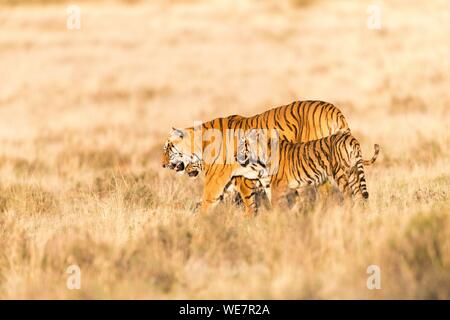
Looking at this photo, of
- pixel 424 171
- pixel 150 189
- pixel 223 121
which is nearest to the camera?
pixel 223 121

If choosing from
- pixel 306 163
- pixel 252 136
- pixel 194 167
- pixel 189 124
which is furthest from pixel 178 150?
pixel 189 124

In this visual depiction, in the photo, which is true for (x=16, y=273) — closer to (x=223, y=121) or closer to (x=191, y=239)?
(x=191, y=239)

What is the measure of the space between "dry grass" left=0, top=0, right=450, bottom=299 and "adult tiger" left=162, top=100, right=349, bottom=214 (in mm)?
511

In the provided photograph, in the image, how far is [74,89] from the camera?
25938 millimetres

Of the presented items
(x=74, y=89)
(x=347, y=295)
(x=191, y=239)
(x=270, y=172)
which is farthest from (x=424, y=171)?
(x=74, y=89)

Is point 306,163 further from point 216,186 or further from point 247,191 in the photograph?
point 216,186

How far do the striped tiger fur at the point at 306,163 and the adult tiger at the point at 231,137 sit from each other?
0.21m

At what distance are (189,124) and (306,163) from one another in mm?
11129

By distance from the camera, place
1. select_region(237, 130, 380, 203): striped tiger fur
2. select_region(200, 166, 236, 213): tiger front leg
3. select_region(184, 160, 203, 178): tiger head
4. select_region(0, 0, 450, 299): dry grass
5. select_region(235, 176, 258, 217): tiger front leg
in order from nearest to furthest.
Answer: select_region(0, 0, 450, 299): dry grass < select_region(237, 130, 380, 203): striped tiger fur < select_region(200, 166, 236, 213): tiger front leg < select_region(235, 176, 258, 217): tiger front leg < select_region(184, 160, 203, 178): tiger head

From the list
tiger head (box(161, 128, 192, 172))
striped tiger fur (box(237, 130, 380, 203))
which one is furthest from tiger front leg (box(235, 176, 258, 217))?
tiger head (box(161, 128, 192, 172))

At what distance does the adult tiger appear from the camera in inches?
404

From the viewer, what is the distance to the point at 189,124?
21.1 m

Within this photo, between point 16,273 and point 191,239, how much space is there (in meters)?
1.69

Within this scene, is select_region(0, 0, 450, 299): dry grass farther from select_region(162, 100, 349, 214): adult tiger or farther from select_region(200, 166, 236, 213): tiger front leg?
select_region(162, 100, 349, 214): adult tiger
